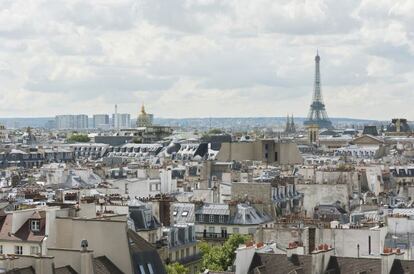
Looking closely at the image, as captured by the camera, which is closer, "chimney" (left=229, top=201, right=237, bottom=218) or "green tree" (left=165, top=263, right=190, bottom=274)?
"green tree" (left=165, top=263, right=190, bottom=274)

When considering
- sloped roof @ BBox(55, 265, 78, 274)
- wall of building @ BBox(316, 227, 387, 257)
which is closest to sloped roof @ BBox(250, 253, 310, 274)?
sloped roof @ BBox(55, 265, 78, 274)

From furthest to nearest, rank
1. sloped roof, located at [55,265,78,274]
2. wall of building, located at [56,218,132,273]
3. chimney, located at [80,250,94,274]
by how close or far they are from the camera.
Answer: wall of building, located at [56,218,132,273]
chimney, located at [80,250,94,274]
sloped roof, located at [55,265,78,274]

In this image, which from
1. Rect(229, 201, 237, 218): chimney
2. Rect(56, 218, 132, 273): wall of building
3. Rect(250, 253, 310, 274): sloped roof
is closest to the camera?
Rect(250, 253, 310, 274): sloped roof

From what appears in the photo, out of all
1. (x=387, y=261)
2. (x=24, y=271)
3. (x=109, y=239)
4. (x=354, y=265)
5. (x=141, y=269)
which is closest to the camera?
(x=24, y=271)

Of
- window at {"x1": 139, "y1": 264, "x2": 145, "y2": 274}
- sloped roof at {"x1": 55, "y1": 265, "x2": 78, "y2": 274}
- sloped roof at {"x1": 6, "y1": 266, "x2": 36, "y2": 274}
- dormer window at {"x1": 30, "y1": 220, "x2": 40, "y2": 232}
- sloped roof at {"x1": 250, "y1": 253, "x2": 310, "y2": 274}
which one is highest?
dormer window at {"x1": 30, "y1": 220, "x2": 40, "y2": 232}

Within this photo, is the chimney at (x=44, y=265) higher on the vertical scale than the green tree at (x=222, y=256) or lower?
higher

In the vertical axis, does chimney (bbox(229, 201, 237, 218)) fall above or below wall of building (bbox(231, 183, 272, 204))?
below

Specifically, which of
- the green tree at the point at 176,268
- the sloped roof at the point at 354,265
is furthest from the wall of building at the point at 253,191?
Answer: the sloped roof at the point at 354,265

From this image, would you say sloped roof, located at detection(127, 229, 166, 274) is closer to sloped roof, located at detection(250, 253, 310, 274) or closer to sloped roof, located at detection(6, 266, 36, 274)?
sloped roof, located at detection(250, 253, 310, 274)

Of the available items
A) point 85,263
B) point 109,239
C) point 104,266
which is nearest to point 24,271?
point 85,263

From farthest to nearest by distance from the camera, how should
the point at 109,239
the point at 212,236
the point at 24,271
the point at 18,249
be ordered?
the point at 212,236
the point at 18,249
the point at 109,239
the point at 24,271

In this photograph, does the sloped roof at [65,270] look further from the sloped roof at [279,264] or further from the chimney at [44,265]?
the sloped roof at [279,264]

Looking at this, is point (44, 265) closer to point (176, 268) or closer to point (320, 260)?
point (320, 260)

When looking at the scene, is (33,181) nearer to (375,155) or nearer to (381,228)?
(381,228)
